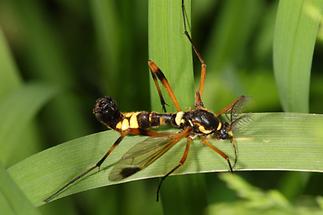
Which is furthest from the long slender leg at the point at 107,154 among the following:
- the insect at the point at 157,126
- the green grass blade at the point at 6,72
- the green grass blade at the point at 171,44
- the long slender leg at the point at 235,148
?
the green grass blade at the point at 6,72

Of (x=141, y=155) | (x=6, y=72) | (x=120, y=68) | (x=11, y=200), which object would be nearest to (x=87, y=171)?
(x=141, y=155)

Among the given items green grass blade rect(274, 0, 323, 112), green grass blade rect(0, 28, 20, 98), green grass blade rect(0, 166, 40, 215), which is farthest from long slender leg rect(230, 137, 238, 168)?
green grass blade rect(0, 28, 20, 98)

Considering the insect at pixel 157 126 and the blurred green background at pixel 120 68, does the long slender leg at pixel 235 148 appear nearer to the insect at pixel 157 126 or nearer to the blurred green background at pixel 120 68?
the insect at pixel 157 126

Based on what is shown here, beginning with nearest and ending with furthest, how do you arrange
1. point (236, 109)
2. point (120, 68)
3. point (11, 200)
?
1. point (11, 200)
2. point (236, 109)
3. point (120, 68)

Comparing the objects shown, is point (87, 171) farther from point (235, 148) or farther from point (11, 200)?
point (235, 148)

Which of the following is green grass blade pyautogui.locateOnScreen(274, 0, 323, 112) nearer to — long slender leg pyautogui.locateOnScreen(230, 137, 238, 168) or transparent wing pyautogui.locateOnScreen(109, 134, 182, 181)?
long slender leg pyautogui.locateOnScreen(230, 137, 238, 168)

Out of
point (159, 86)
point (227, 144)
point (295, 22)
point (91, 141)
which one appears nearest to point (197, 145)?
point (227, 144)

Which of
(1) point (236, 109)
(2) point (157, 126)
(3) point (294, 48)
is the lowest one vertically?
(2) point (157, 126)

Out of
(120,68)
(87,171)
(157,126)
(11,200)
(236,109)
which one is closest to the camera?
(11,200)
